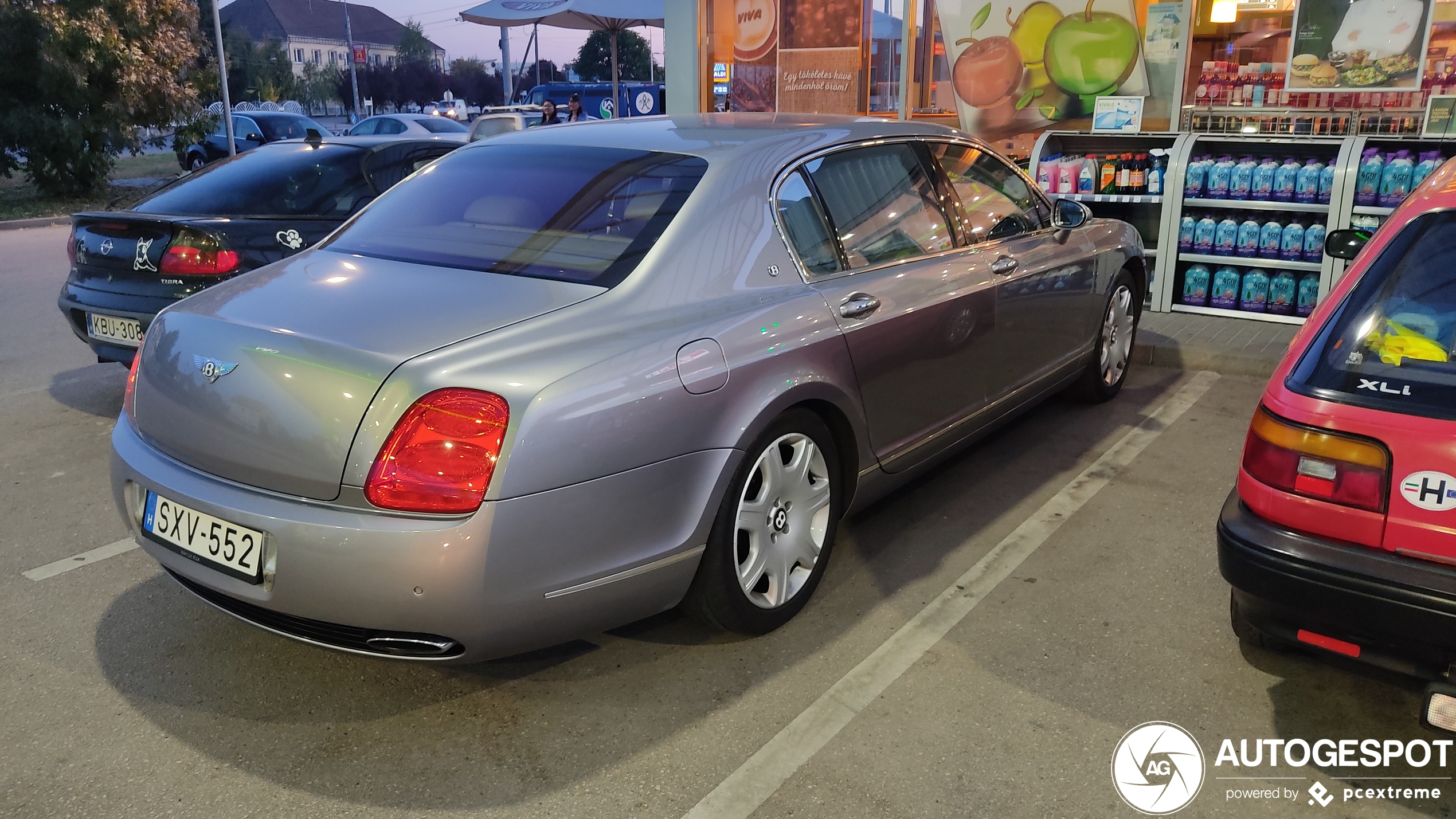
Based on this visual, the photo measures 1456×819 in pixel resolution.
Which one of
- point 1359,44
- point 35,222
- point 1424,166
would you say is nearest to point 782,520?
point 1424,166

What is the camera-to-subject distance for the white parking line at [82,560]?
12.0ft

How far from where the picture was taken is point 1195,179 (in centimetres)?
714

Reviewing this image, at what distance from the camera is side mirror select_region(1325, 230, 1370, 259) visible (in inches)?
149

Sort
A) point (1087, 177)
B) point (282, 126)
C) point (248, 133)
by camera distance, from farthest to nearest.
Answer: point (282, 126), point (248, 133), point (1087, 177)

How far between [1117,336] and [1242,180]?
2.19 meters

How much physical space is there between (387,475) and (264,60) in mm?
77093

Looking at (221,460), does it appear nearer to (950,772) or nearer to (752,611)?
(752,611)

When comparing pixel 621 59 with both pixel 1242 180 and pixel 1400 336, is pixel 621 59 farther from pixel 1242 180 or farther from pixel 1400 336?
pixel 1400 336

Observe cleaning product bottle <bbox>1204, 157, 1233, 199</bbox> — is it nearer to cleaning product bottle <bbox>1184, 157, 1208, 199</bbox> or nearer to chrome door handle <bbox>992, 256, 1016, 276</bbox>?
cleaning product bottle <bbox>1184, 157, 1208, 199</bbox>

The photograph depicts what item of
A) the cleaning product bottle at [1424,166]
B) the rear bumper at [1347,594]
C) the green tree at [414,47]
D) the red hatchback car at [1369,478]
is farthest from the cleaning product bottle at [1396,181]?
the green tree at [414,47]

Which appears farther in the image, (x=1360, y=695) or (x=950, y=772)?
(x=1360, y=695)

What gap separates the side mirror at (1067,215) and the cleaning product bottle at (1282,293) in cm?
291

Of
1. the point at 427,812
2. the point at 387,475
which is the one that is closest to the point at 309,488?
the point at 387,475

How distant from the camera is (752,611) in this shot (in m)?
3.10
